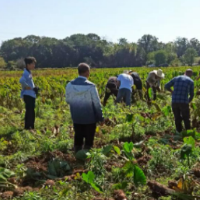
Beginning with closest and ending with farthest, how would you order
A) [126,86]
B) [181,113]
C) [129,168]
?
[129,168] → [181,113] → [126,86]

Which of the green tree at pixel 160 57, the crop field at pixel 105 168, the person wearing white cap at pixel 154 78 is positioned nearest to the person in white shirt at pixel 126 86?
the person wearing white cap at pixel 154 78

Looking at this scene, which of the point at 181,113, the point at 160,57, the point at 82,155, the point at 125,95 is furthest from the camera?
the point at 160,57

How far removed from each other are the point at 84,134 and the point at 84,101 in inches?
23.7

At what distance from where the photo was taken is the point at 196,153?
4.77m

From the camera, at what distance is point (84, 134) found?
17.4 ft

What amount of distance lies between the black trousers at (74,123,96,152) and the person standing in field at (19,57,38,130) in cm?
203

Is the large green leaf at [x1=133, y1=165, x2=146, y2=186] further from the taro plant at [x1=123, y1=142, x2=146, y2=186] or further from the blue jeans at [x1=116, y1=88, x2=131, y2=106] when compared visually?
the blue jeans at [x1=116, y1=88, x2=131, y2=106]

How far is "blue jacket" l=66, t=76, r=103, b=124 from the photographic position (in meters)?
4.98

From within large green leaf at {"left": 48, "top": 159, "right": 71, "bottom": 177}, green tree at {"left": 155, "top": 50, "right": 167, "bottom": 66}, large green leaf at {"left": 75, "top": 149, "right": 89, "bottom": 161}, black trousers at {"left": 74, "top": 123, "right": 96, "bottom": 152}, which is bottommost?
large green leaf at {"left": 48, "top": 159, "right": 71, "bottom": 177}

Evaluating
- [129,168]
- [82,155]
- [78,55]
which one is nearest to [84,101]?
[82,155]

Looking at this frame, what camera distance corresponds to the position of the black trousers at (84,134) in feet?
17.1

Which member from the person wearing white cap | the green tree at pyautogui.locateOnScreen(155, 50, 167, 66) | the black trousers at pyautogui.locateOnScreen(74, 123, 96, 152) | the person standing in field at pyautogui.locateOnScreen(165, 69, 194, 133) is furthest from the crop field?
the green tree at pyautogui.locateOnScreen(155, 50, 167, 66)

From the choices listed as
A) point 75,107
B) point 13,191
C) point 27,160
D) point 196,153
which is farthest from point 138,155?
point 13,191

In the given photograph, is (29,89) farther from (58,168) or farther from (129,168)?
(129,168)
